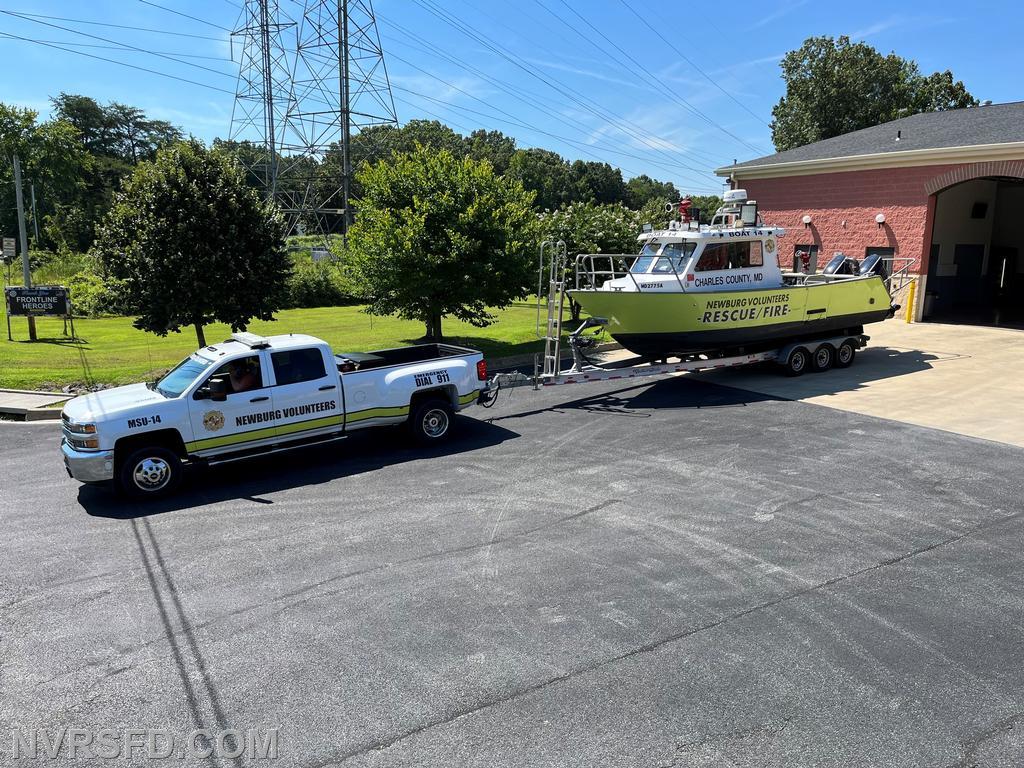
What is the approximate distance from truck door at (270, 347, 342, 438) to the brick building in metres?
17.3

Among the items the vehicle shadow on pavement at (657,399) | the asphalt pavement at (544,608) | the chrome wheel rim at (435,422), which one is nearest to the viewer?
the asphalt pavement at (544,608)

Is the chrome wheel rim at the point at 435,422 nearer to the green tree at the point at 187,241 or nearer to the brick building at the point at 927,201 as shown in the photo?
the green tree at the point at 187,241

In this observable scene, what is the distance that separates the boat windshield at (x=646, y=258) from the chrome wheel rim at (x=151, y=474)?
10204 mm

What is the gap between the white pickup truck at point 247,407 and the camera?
365 inches

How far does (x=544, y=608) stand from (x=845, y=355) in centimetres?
1356

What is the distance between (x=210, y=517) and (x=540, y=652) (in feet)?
16.4

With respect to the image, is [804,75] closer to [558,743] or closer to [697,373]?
[697,373]

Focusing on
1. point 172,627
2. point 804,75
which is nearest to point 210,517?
point 172,627

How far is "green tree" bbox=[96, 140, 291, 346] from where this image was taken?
15984 millimetres

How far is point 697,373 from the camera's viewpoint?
667 inches

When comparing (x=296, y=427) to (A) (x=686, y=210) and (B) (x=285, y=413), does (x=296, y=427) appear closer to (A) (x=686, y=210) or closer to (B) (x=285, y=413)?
(B) (x=285, y=413)

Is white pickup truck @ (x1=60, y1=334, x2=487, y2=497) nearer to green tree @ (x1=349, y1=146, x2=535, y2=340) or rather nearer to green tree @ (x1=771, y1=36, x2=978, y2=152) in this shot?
green tree @ (x1=349, y1=146, x2=535, y2=340)

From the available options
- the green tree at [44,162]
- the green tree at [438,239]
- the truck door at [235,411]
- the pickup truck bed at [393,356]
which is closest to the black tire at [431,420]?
the pickup truck bed at [393,356]

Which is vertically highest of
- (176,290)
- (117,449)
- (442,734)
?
(176,290)
